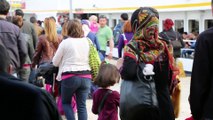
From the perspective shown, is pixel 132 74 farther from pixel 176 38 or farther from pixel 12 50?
pixel 176 38

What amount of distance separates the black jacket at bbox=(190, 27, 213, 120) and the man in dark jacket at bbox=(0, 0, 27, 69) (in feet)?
11.5

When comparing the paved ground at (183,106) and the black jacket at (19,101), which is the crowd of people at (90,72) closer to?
the black jacket at (19,101)

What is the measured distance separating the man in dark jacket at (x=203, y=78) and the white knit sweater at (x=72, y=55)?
3.14m

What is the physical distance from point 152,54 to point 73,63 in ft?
7.40

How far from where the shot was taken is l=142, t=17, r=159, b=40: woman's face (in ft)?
15.5

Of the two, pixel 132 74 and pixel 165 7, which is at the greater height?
pixel 165 7

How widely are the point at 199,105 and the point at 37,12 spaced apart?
114 feet

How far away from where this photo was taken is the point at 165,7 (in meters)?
23.9

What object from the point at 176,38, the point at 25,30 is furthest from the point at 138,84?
the point at 176,38

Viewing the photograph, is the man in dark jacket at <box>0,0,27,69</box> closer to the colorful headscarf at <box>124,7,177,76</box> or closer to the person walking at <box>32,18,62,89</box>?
the person walking at <box>32,18,62,89</box>

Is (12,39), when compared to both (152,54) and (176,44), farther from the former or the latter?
(176,44)

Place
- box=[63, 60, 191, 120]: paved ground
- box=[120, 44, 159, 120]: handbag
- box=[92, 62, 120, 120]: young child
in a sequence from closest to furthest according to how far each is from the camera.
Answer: box=[120, 44, 159, 120]: handbag < box=[92, 62, 120, 120]: young child < box=[63, 60, 191, 120]: paved ground

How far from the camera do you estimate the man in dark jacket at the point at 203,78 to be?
3789 millimetres

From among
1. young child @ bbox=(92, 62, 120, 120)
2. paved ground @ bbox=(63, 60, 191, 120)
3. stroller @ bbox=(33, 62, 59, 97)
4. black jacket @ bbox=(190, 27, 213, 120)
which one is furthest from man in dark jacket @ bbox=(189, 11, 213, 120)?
paved ground @ bbox=(63, 60, 191, 120)
